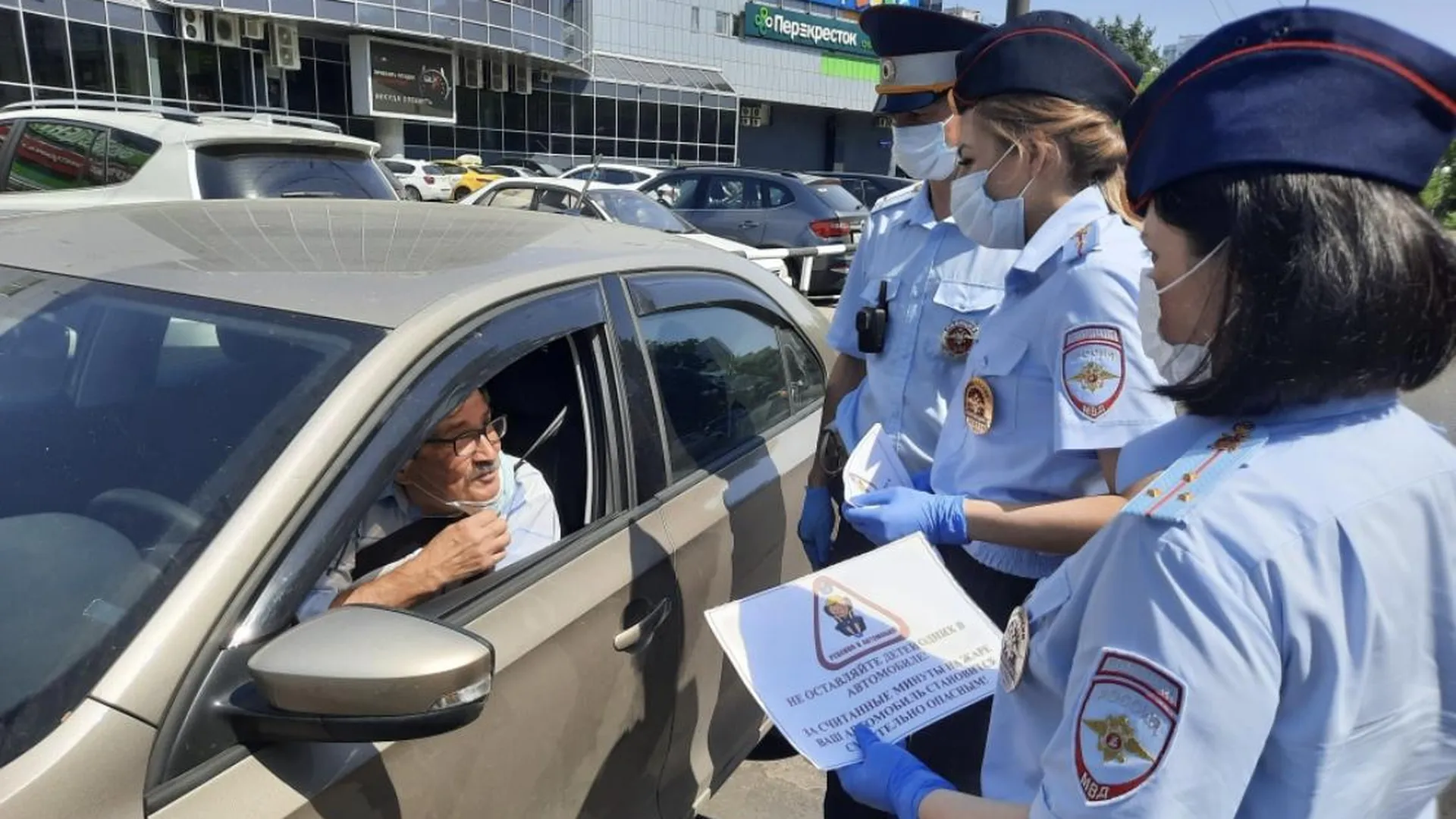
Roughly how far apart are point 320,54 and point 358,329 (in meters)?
31.7

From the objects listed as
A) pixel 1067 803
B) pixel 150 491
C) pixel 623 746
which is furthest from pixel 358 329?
pixel 1067 803

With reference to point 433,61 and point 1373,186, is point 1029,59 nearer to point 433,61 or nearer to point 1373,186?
point 1373,186

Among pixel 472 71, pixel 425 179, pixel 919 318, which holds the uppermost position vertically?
pixel 919 318

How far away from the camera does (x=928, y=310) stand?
223 centimetres

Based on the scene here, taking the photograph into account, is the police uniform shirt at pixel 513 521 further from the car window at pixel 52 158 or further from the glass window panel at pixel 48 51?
the glass window panel at pixel 48 51

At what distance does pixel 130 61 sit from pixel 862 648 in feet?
92.3

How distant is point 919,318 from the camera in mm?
2252

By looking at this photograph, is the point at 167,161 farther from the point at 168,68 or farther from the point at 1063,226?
the point at 168,68

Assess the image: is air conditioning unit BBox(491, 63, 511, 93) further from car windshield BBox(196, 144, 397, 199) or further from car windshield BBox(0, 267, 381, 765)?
car windshield BBox(0, 267, 381, 765)

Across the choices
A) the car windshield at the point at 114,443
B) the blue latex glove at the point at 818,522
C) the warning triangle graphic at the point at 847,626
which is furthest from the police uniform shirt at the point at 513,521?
the blue latex glove at the point at 818,522

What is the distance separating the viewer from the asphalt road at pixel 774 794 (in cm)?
278

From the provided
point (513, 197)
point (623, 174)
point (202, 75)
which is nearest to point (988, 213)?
point (513, 197)

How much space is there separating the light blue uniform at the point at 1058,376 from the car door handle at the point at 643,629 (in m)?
0.60

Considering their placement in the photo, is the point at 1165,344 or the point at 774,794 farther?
the point at 774,794
